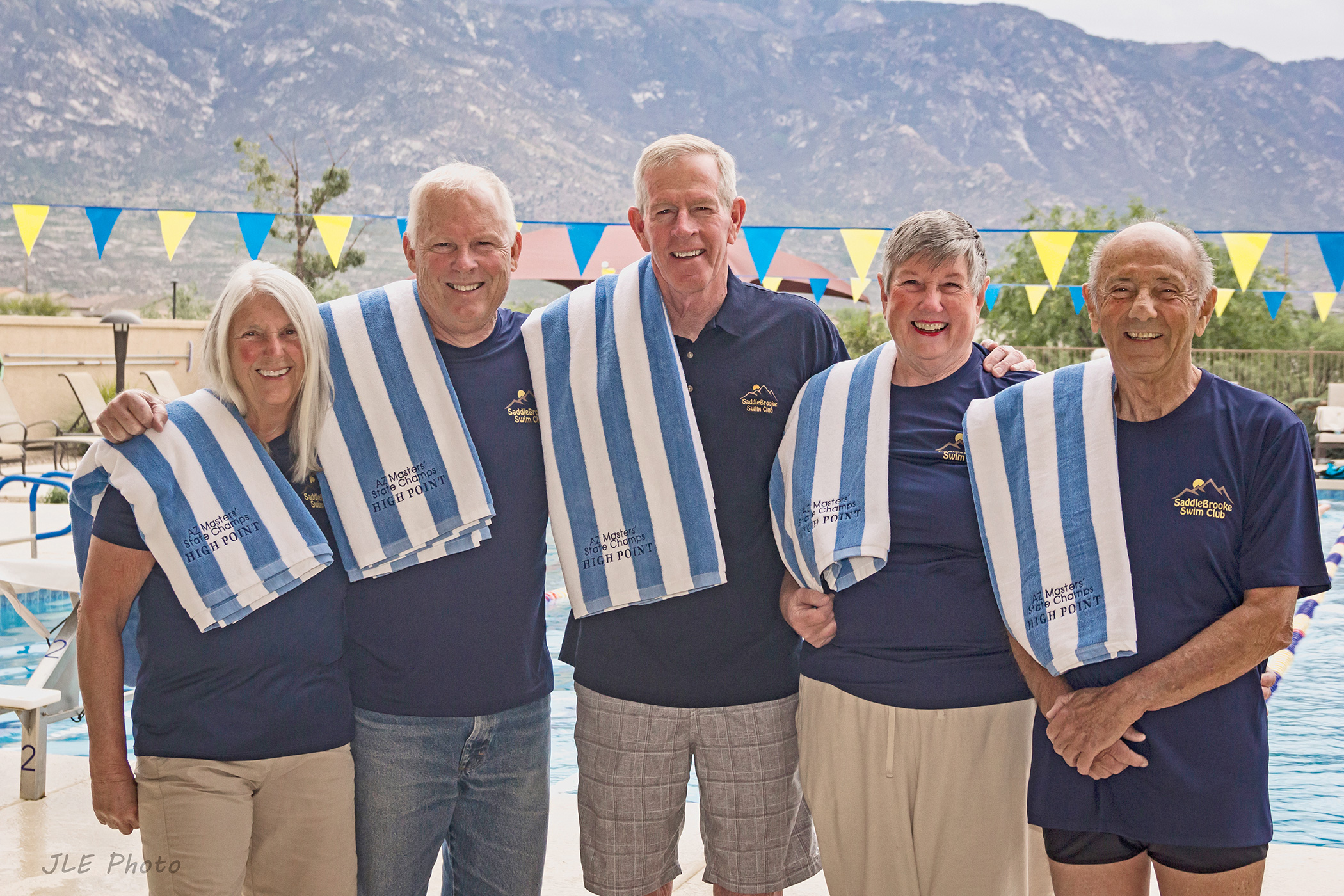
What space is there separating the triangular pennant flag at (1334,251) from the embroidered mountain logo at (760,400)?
7.00 m

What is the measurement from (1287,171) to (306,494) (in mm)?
110487

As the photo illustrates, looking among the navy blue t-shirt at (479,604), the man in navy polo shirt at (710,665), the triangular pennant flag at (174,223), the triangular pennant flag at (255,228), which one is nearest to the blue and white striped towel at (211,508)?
the navy blue t-shirt at (479,604)

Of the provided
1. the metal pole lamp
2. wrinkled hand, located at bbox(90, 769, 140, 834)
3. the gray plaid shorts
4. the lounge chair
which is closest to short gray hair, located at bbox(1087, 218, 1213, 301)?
the gray plaid shorts

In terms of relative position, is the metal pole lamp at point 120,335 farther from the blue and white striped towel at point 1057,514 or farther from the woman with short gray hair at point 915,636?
the blue and white striped towel at point 1057,514

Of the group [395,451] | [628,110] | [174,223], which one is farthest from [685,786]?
[628,110]

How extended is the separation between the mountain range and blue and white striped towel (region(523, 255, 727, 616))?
65.1 meters

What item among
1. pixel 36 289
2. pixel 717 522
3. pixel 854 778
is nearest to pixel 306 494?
pixel 717 522

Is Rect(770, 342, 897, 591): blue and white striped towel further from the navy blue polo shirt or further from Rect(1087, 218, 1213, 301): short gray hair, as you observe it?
Rect(1087, 218, 1213, 301): short gray hair

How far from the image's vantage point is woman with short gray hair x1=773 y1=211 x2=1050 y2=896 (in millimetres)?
2197

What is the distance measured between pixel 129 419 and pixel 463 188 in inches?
32.9

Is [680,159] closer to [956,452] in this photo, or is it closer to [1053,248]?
[956,452]

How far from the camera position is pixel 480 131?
9131cm

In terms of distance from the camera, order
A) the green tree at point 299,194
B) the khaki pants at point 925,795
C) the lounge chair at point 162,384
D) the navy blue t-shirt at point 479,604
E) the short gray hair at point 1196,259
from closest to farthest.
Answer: the short gray hair at point 1196,259
the khaki pants at point 925,795
the navy blue t-shirt at point 479,604
the lounge chair at point 162,384
the green tree at point 299,194

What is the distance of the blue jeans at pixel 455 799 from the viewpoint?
2285 millimetres
